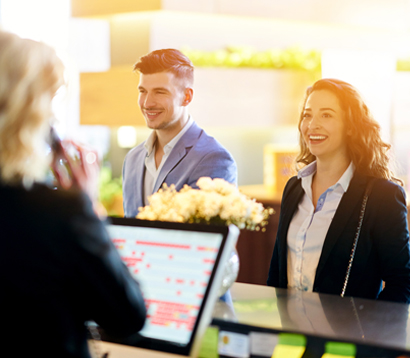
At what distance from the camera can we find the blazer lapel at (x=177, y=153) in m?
2.71

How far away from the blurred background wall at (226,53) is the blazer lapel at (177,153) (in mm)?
1796

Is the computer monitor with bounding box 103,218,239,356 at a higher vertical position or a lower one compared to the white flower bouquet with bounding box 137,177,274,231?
lower

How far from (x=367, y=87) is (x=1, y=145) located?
3571 mm

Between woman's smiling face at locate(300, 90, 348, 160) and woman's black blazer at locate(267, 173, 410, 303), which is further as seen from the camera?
woman's smiling face at locate(300, 90, 348, 160)

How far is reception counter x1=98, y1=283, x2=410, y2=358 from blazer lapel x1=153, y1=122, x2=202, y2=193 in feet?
3.60

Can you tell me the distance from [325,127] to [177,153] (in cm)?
81

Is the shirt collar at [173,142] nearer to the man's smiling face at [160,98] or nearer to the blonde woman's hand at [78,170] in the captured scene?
the man's smiling face at [160,98]

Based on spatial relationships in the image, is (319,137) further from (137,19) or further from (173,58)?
(137,19)

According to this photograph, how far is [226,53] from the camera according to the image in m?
5.40

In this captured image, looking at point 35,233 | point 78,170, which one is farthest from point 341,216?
point 35,233

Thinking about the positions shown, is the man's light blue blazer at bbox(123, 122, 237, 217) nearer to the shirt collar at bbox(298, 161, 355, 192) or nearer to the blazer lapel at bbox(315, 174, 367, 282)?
the shirt collar at bbox(298, 161, 355, 192)

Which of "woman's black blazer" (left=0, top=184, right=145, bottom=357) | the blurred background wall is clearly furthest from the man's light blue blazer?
the blurred background wall

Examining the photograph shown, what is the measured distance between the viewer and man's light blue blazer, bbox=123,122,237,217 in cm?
265

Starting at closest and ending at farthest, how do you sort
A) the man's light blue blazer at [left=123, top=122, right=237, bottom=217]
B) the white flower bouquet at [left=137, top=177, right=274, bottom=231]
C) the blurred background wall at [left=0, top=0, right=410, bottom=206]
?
the white flower bouquet at [left=137, top=177, right=274, bottom=231], the man's light blue blazer at [left=123, top=122, right=237, bottom=217], the blurred background wall at [left=0, top=0, right=410, bottom=206]
